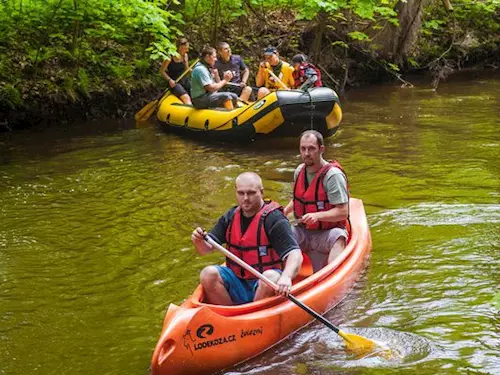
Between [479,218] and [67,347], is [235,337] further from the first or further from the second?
[479,218]

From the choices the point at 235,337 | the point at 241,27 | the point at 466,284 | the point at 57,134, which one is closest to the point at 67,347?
the point at 235,337

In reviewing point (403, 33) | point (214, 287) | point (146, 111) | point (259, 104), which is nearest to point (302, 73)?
point (259, 104)

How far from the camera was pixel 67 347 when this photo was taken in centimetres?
485

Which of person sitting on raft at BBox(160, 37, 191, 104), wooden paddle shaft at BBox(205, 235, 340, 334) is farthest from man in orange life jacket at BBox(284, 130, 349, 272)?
person sitting on raft at BBox(160, 37, 191, 104)

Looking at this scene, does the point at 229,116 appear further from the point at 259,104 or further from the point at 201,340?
the point at 201,340

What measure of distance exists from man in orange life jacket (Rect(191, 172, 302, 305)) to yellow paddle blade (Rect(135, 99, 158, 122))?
8996mm

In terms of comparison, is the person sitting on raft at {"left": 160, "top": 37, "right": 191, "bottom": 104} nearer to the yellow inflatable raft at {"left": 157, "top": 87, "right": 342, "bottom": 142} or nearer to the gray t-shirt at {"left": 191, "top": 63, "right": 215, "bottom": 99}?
the gray t-shirt at {"left": 191, "top": 63, "right": 215, "bottom": 99}

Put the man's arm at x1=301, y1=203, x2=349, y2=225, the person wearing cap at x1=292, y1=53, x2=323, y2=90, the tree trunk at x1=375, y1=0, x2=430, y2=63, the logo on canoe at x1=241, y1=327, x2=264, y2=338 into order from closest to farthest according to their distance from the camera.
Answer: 1. the logo on canoe at x1=241, y1=327, x2=264, y2=338
2. the man's arm at x1=301, y1=203, x2=349, y2=225
3. the person wearing cap at x1=292, y1=53, x2=323, y2=90
4. the tree trunk at x1=375, y1=0, x2=430, y2=63

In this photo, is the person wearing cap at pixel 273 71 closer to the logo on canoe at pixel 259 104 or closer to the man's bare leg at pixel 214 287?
the logo on canoe at pixel 259 104

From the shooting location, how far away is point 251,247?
4688 millimetres

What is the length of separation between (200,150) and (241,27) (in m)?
6.67

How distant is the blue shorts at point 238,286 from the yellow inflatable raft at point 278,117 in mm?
5984

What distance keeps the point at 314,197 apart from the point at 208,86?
6.18 meters

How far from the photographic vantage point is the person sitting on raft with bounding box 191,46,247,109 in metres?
11.4
